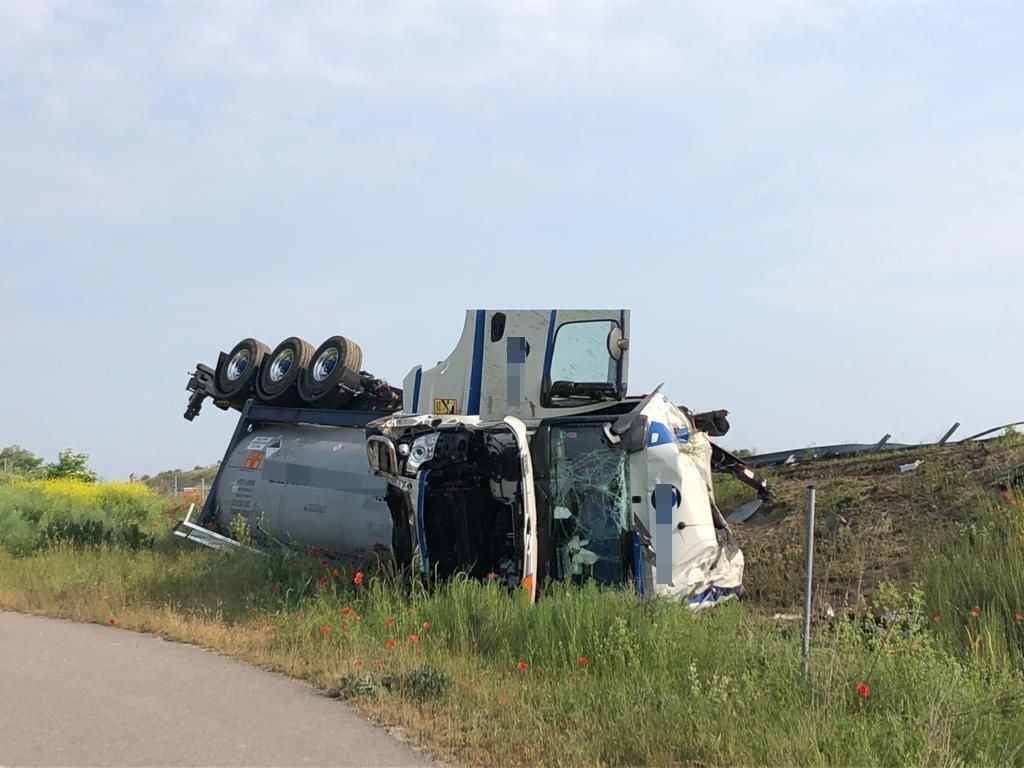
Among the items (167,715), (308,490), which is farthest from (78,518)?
(167,715)

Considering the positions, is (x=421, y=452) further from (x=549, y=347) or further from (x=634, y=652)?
(x=634, y=652)

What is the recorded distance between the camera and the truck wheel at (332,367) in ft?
48.5

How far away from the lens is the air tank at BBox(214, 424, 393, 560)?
1290cm

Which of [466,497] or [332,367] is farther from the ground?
[332,367]

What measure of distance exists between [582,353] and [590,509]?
7.17ft

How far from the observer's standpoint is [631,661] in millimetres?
7164

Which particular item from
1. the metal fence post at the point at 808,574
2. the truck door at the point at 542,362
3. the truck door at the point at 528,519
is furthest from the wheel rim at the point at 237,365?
the metal fence post at the point at 808,574

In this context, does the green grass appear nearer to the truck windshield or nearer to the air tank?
the truck windshield

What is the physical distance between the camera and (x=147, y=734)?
6.05 meters

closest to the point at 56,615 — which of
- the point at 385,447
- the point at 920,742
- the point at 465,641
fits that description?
the point at 385,447

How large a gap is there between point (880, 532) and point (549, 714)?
24.5 ft

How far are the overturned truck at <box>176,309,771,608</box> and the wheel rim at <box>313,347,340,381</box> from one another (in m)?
2.79

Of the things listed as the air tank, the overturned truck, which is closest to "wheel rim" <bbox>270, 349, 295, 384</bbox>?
the air tank

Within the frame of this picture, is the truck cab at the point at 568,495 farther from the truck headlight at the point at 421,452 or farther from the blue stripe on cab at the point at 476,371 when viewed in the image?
the blue stripe on cab at the point at 476,371
